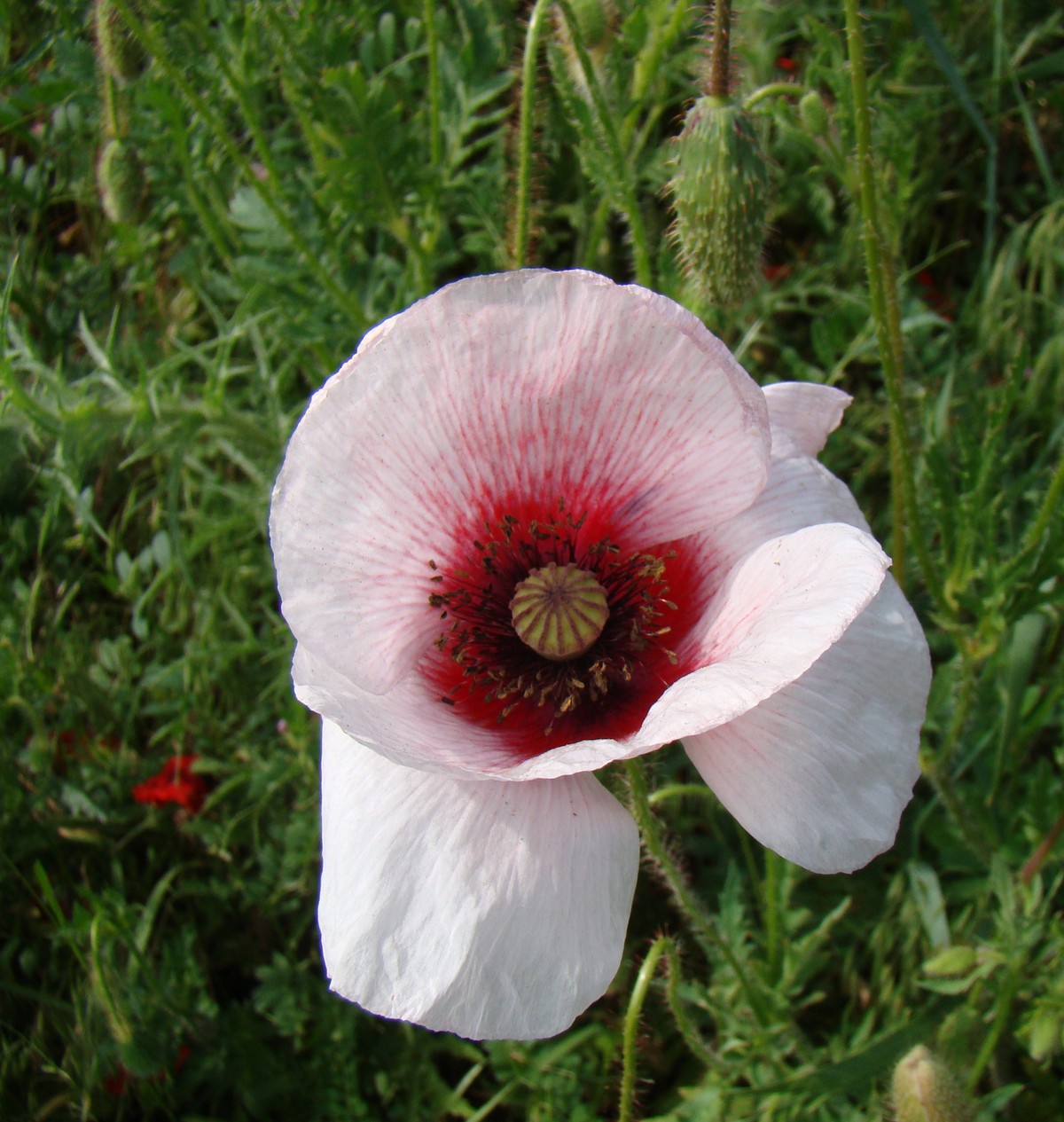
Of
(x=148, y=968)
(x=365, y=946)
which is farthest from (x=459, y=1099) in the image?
(x=365, y=946)

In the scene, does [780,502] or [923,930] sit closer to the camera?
[780,502]

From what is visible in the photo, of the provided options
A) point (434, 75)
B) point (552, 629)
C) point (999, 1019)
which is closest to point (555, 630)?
point (552, 629)

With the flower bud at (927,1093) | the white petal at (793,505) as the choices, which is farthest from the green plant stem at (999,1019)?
the white petal at (793,505)

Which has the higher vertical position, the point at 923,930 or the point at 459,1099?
the point at 923,930

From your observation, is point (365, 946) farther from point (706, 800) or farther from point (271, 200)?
point (271, 200)

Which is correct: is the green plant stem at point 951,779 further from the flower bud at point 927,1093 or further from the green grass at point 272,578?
the flower bud at point 927,1093

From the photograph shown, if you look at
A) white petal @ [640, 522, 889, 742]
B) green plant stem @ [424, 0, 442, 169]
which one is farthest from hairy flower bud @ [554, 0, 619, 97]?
white petal @ [640, 522, 889, 742]

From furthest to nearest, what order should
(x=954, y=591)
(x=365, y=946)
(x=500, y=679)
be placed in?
(x=954, y=591) < (x=500, y=679) < (x=365, y=946)

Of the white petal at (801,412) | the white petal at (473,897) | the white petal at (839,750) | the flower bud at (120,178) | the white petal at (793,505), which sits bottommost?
the white petal at (473,897)
